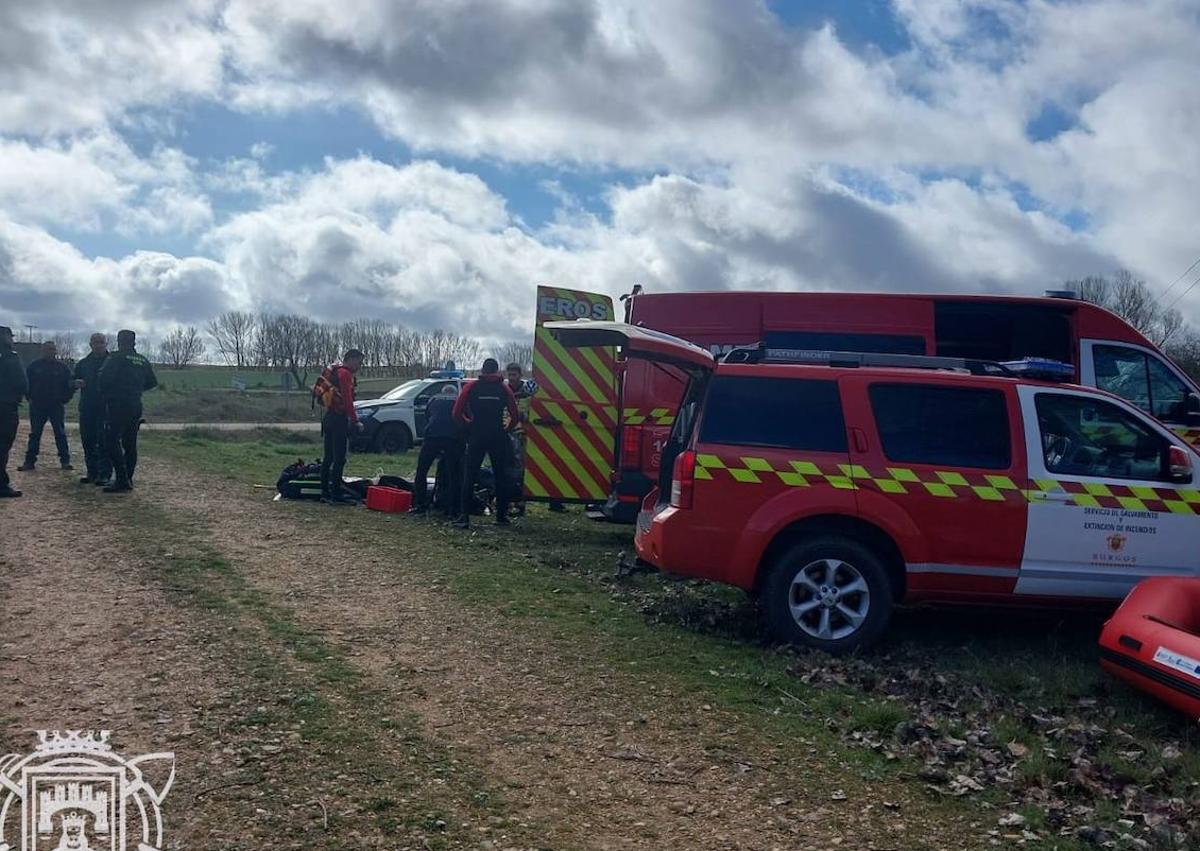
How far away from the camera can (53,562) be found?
7.98m

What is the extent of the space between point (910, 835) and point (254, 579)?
5.45m

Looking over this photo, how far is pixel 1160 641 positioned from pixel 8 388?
38.7ft

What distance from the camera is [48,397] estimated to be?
1378cm

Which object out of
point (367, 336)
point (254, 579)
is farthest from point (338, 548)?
point (367, 336)

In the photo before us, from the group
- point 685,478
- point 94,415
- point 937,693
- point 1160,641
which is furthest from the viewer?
point 94,415

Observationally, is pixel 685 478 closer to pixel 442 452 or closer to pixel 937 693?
pixel 937 693

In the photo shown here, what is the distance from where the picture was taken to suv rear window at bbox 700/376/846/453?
260 inches

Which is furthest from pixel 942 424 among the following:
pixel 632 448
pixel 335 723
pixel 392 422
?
pixel 392 422

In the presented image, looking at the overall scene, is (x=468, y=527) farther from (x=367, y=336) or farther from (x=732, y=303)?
(x=367, y=336)

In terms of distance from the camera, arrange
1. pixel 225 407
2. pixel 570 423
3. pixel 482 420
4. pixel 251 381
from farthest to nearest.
Answer: pixel 251 381 < pixel 225 407 < pixel 482 420 < pixel 570 423

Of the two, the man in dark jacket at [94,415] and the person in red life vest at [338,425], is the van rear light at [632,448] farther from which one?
the man in dark jacket at [94,415]

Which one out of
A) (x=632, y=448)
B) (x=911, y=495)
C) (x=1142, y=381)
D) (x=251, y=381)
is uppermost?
(x=251, y=381)

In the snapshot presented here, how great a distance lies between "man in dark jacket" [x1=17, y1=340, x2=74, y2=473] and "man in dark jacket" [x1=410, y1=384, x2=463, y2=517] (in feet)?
18.3

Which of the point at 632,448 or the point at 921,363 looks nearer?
the point at 921,363
